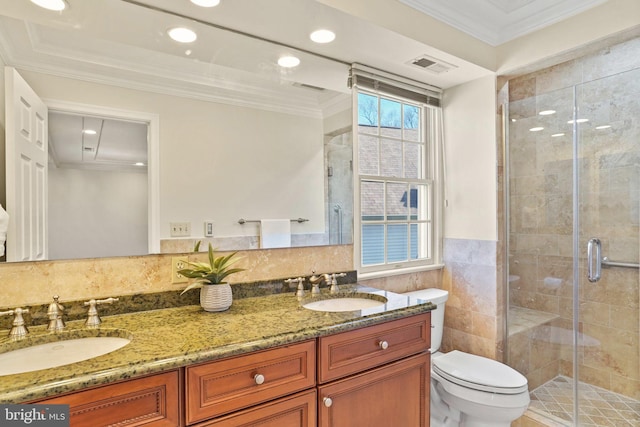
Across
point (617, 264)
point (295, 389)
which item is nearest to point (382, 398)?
point (295, 389)

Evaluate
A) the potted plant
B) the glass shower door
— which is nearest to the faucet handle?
the potted plant

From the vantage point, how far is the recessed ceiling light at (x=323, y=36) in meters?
1.74

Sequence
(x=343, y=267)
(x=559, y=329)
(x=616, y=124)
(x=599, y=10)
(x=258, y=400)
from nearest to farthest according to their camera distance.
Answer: (x=258, y=400) → (x=599, y=10) → (x=343, y=267) → (x=616, y=124) → (x=559, y=329)

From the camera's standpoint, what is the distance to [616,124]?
2.32 m

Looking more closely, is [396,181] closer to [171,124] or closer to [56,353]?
[171,124]

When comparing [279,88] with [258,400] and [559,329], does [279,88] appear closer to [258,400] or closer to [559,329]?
A: [258,400]

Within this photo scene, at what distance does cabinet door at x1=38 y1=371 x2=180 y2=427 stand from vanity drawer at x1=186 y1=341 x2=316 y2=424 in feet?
0.16

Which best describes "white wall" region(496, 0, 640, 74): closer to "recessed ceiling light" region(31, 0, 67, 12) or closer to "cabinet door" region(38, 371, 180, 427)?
"recessed ceiling light" region(31, 0, 67, 12)

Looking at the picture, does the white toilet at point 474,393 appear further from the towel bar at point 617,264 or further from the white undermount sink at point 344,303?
the towel bar at point 617,264

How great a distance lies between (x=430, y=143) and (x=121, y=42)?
206 cm

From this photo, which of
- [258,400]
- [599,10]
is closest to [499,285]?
[599,10]

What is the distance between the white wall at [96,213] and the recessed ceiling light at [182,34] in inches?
25.5

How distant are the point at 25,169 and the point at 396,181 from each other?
6.61 feet

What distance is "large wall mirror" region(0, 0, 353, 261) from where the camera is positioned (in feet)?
4.46
